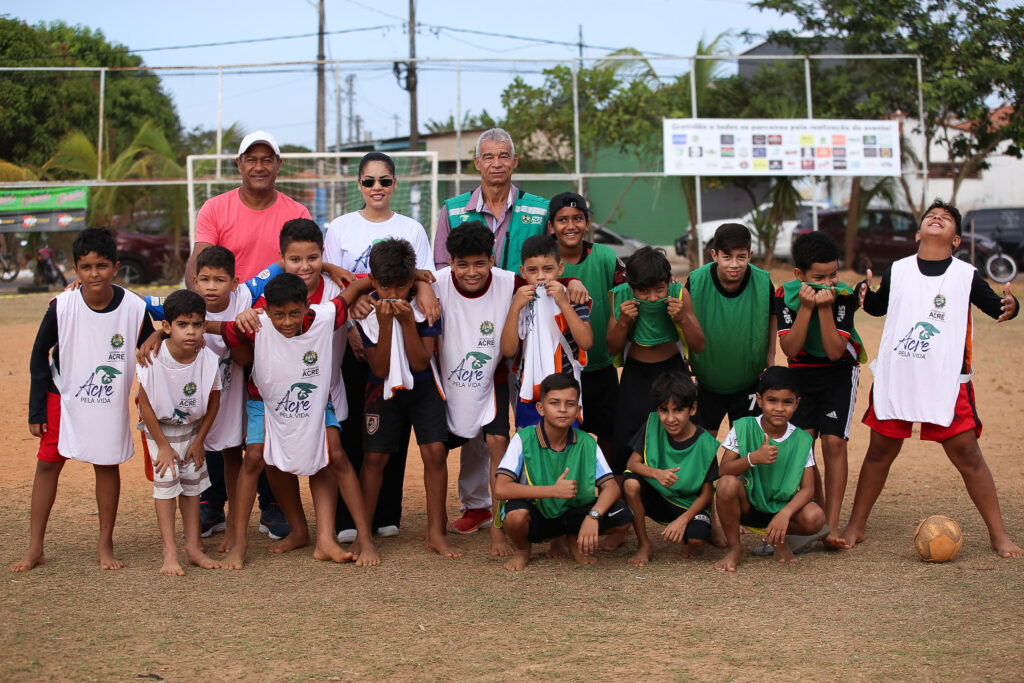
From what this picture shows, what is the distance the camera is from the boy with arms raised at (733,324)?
17.6ft

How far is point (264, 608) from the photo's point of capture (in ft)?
14.3

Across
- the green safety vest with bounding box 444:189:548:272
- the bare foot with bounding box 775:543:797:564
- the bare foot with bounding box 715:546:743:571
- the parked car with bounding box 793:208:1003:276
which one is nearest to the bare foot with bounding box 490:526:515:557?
the bare foot with bounding box 715:546:743:571

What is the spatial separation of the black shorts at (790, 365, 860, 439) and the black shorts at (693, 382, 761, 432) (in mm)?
249

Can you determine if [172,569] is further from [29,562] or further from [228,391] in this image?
[228,391]

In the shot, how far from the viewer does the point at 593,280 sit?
18.2 feet

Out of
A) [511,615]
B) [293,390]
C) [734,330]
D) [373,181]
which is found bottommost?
[511,615]

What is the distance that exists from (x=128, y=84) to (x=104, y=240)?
104 ft

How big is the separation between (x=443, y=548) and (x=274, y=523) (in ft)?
3.60

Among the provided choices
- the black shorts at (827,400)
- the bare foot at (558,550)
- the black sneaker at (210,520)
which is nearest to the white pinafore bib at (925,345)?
the black shorts at (827,400)

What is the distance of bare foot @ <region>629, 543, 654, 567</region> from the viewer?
504 cm

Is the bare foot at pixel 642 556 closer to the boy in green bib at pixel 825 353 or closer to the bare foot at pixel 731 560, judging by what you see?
the bare foot at pixel 731 560

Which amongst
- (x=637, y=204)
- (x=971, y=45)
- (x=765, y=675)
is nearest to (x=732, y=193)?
(x=637, y=204)

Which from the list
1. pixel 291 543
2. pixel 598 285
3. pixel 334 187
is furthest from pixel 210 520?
pixel 334 187

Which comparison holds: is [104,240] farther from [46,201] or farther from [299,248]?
[46,201]
